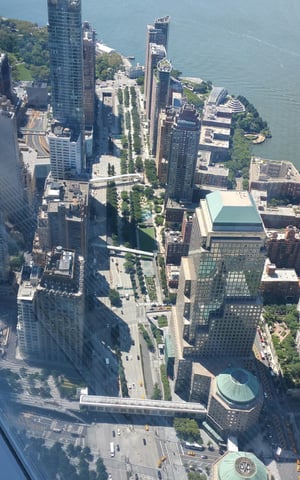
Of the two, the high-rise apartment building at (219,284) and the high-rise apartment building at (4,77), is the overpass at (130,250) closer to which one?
the high-rise apartment building at (219,284)

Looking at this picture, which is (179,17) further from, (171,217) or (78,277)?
(78,277)

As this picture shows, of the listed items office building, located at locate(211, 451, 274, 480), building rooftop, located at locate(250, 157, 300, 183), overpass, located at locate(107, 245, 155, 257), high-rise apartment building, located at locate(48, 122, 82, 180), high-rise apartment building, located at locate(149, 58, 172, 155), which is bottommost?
office building, located at locate(211, 451, 274, 480)

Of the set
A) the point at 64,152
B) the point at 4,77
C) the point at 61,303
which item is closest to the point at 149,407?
the point at 61,303

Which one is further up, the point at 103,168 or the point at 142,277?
the point at 103,168

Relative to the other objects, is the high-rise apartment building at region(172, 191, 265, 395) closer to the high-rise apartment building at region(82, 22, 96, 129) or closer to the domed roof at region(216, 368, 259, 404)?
the domed roof at region(216, 368, 259, 404)

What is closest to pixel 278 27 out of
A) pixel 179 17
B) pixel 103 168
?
pixel 179 17

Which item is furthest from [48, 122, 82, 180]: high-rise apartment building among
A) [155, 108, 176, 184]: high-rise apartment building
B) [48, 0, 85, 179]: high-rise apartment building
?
[155, 108, 176, 184]: high-rise apartment building
